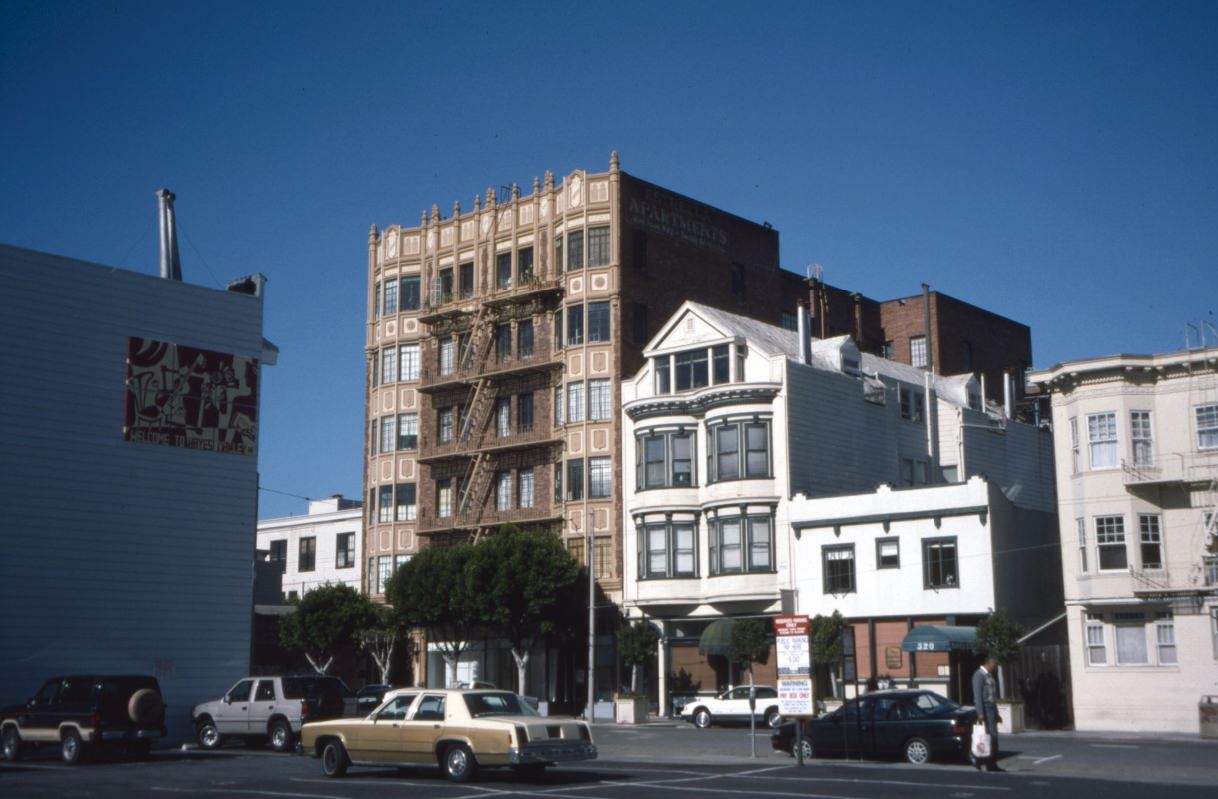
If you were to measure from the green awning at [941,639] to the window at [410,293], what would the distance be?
3272 centimetres

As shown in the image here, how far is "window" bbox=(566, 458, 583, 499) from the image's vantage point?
2334 inches

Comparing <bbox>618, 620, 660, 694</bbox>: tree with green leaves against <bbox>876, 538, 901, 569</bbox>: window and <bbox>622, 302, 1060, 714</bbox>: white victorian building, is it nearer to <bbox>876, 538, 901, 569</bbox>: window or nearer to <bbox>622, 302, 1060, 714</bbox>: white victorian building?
<bbox>622, 302, 1060, 714</bbox>: white victorian building

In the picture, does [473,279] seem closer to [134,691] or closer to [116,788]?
[134,691]

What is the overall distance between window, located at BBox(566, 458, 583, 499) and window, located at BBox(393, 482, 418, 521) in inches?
415

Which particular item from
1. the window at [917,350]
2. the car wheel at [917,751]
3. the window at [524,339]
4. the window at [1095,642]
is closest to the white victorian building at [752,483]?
the window at [1095,642]

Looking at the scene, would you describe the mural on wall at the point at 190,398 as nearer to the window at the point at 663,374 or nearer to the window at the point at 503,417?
the window at the point at 663,374

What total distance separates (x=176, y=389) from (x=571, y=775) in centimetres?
1994

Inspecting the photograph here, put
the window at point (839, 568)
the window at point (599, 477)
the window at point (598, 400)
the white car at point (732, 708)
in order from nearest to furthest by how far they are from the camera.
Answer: the white car at point (732, 708) → the window at point (839, 568) → the window at point (599, 477) → the window at point (598, 400)

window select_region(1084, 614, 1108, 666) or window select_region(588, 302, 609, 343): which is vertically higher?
window select_region(588, 302, 609, 343)

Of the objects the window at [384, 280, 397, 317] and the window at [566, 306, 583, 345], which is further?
the window at [384, 280, 397, 317]

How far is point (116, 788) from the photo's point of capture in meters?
23.1

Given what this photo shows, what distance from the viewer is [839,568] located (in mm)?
50281

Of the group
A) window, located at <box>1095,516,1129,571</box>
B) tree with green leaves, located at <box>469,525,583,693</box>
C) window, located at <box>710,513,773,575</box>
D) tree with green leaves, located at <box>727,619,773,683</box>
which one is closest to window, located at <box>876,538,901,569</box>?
window, located at <box>710,513,773,575</box>

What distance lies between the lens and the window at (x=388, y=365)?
6794 cm
